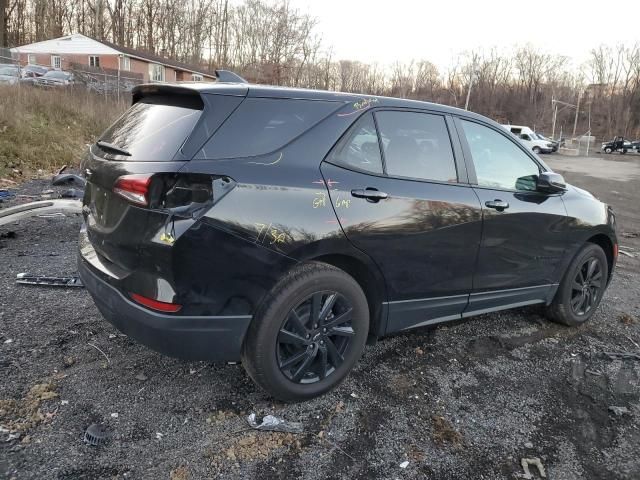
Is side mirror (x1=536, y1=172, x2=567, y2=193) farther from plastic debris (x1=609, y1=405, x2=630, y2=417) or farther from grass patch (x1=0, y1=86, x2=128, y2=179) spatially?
grass patch (x1=0, y1=86, x2=128, y2=179)

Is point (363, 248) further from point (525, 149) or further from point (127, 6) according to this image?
point (127, 6)

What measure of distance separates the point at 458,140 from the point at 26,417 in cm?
317

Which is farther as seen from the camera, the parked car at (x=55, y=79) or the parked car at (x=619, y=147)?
the parked car at (x=619, y=147)

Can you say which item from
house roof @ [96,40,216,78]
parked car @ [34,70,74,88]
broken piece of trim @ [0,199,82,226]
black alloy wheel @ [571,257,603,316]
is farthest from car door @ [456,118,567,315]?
house roof @ [96,40,216,78]

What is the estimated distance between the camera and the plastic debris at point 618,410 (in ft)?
10.2

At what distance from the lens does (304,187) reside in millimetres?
2615

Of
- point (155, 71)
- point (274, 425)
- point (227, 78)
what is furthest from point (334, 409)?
point (155, 71)

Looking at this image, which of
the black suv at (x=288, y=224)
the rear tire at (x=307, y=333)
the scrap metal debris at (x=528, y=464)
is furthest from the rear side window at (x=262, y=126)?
the scrap metal debris at (x=528, y=464)

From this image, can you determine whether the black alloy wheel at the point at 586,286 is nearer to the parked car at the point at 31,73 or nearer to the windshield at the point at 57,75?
the parked car at the point at 31,73

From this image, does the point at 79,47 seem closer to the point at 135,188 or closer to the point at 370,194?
the point at 135,188

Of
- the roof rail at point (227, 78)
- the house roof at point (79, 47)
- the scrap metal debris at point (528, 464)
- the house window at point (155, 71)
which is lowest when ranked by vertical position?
the scrap metal debris at point (528, 464)

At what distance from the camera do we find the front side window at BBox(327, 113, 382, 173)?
9.23ft

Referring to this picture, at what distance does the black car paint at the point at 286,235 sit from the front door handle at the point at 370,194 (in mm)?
26

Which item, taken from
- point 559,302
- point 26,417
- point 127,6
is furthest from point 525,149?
point 127,6
